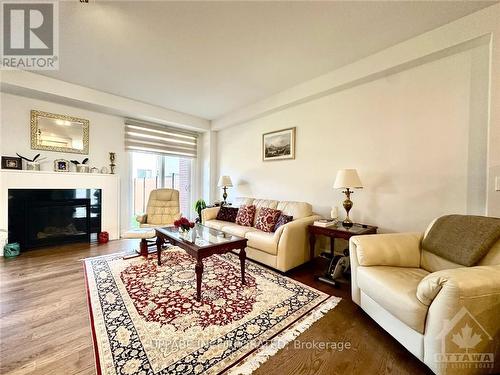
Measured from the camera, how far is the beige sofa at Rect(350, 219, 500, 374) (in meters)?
1.10

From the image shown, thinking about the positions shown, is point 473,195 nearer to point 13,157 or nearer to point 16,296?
point 16,296

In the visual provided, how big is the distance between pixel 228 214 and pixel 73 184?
269 cm

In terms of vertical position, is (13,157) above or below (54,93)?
below

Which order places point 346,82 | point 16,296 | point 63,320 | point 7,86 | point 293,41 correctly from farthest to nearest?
point 7,86 < point 346,82 < point 293,41 < point 16,296 < point 63,320

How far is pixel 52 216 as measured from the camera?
359 cm

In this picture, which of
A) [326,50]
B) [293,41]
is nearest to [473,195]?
[326,50]

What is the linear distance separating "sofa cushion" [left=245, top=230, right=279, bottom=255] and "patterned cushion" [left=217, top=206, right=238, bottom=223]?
0.92 meters

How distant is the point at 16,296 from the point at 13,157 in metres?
2.42

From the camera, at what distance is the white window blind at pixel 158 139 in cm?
448

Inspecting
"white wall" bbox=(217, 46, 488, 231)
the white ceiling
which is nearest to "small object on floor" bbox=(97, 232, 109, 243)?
the white ceiling

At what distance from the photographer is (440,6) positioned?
6.26 feet

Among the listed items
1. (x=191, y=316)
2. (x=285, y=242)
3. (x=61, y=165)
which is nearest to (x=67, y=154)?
(x=61, y=165)

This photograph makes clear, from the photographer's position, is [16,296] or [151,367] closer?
[151,367]

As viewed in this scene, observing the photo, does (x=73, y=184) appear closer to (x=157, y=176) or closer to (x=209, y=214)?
(x=157, y=176)
